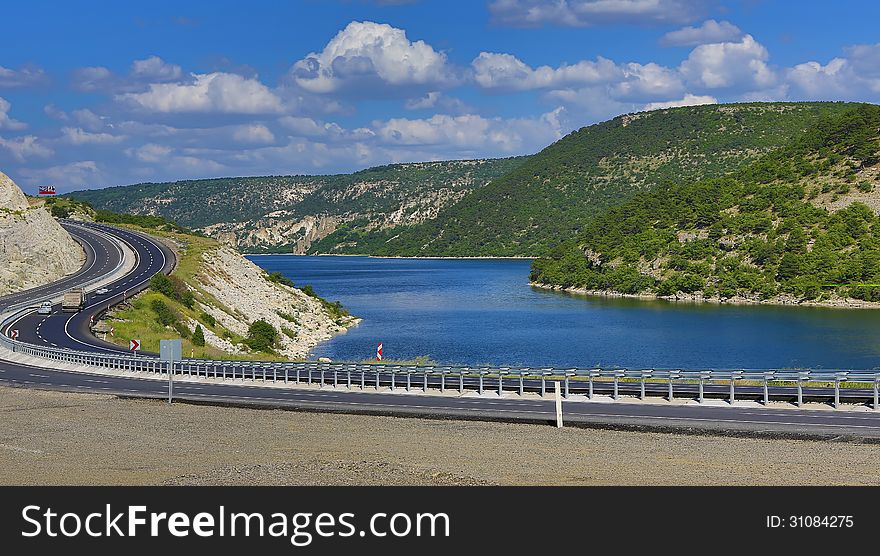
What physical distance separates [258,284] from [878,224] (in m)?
84.6

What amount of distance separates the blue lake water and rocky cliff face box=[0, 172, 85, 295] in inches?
1137

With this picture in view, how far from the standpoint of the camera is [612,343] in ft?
269

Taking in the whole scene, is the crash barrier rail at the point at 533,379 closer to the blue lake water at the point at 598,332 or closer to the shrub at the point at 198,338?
the shrub at the point at 198,338

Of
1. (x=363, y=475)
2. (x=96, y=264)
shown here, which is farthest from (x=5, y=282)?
(x=363, y=475)

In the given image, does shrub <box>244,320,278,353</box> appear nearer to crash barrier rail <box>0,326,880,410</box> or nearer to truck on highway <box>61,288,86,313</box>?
truck on highway <box>61,288,86,313</box>

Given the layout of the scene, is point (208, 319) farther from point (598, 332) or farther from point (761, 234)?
point (761, 234)

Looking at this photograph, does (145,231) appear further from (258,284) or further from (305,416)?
(305,416)

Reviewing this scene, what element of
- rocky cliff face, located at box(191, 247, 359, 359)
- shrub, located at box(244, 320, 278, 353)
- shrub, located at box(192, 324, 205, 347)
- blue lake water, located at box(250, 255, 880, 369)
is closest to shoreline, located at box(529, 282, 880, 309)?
blue lake water, located at box(250, 255, 880, 369)

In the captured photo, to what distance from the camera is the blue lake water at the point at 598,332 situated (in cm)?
7106

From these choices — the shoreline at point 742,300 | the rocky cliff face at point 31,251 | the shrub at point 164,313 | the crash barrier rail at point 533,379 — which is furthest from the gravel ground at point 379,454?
the shoreline at point 742,300

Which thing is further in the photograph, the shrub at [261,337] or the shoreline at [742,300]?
the shoreline at [742,300]

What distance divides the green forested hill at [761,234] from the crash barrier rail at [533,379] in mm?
96237

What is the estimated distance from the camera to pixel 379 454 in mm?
22828

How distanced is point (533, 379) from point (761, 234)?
115m
